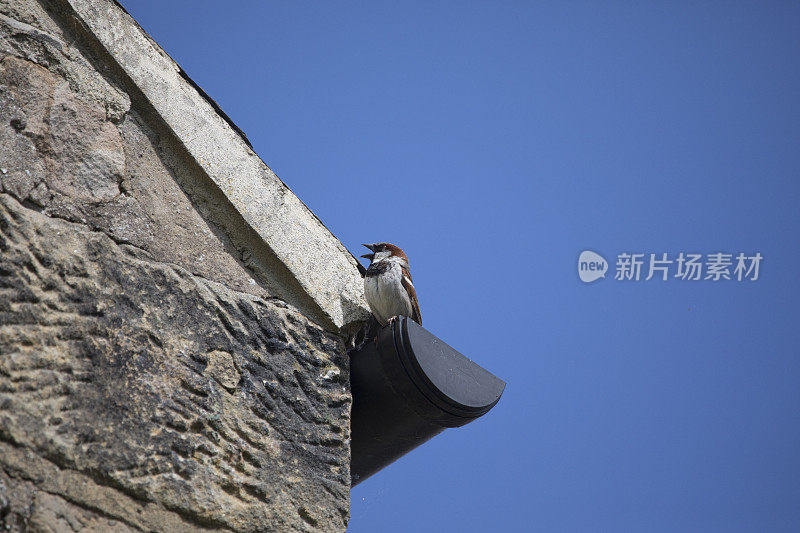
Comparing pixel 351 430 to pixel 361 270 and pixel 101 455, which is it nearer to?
pixel 361 270

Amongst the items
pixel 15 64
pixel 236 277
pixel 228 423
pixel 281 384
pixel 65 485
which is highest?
pixel 15 64

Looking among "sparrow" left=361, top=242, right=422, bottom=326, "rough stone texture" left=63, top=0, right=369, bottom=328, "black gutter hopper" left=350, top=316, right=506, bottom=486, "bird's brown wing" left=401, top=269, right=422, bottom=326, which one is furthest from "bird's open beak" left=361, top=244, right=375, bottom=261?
"black gutter hopper" left=350, top=316, right=506, bottom=486

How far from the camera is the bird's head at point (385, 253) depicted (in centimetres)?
351

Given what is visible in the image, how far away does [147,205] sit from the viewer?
2100 mm

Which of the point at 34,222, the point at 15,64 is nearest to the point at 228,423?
the point at 34,222

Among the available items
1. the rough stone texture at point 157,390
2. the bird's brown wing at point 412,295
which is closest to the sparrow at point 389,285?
the bird's brown wing at point 412,295

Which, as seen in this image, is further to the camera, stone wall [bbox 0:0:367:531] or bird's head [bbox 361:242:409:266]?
bird's head [bbox 361:242:409:266]

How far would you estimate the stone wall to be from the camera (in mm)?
1641

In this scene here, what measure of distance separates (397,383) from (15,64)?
136 centimetres

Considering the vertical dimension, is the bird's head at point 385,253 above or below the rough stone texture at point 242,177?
above

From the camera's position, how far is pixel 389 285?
2.84 meters

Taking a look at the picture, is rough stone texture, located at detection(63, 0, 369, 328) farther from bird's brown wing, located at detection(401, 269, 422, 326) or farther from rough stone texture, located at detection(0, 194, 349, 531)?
bird's brown wing, located at detection(401, 269, 422, 326)

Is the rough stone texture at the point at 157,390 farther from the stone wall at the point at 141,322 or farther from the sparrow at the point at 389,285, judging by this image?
the sparrow at the point at 389,285

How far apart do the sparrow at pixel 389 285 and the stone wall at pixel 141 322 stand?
11 centimetres
